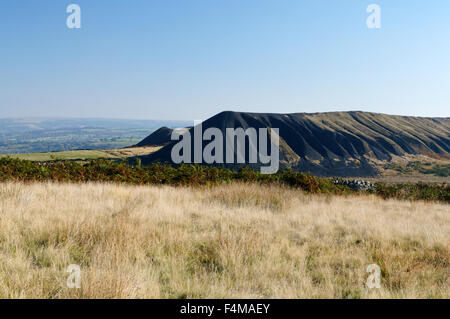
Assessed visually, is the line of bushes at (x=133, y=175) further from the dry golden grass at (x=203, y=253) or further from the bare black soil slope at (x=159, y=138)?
the bare black soil slope at (x=159, y=138)

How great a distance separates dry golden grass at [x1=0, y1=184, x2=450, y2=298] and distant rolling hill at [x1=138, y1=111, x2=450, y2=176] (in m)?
74.6

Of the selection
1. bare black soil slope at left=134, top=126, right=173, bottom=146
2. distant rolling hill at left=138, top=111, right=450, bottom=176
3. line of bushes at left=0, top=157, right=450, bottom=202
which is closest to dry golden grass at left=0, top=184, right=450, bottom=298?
line of bushes at left=0, top=157, right=450, bottom=202

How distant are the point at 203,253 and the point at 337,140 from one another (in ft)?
368

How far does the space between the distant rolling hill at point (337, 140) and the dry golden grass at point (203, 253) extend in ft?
245

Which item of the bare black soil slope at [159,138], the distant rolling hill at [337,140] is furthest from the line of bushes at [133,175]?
the bare black soil slope at [159,138]

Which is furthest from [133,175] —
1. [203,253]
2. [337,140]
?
[337,140]

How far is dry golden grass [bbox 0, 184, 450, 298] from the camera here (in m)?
3.29

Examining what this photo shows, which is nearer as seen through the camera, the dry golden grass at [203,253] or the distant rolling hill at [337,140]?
the dry golden grass at [203,253]

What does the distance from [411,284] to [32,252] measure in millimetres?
5084

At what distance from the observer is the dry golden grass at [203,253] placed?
329cm
